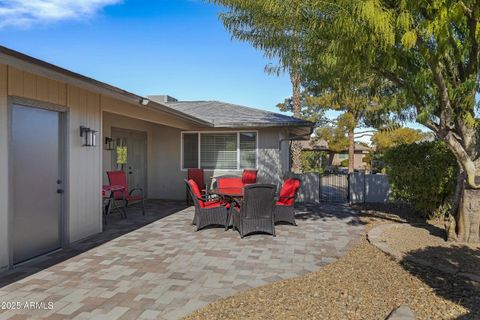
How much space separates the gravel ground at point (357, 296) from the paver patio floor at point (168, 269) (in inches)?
11.9

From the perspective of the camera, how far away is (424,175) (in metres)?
7.45

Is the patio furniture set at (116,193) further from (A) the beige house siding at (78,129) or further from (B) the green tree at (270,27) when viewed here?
(B) the green tree at (270,27)

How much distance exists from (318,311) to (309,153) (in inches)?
1045

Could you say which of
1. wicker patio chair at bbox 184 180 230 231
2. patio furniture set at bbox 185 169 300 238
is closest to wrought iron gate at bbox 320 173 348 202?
patio furniture set at bbox 185 169 300 238

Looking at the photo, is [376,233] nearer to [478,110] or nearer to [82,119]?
[478,110]

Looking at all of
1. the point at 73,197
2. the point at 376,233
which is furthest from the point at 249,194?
the point at 73,197

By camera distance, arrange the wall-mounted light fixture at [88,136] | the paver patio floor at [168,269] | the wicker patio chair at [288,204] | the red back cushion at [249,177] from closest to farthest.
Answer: the paver patio floor at [168,269] < the wall-mounted light fixture at [88,136] < the wicker patio chair at [288,204] < the red back cushion at [249,177]

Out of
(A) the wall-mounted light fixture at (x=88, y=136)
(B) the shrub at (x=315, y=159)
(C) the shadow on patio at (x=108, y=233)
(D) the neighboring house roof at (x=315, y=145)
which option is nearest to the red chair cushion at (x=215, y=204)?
(C) the shadow on patio at (x=108, y=233)

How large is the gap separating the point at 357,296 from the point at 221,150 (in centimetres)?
851

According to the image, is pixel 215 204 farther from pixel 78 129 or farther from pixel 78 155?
pixel 78 129

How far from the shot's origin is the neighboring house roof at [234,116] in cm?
1070

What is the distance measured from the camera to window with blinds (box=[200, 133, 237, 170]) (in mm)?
11664

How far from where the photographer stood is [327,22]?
178 inches

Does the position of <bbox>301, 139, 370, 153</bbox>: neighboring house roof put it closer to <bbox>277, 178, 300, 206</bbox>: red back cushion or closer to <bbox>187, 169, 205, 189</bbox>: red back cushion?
<bbox>187, 169, 205, 189</bbox>: red back cushion
